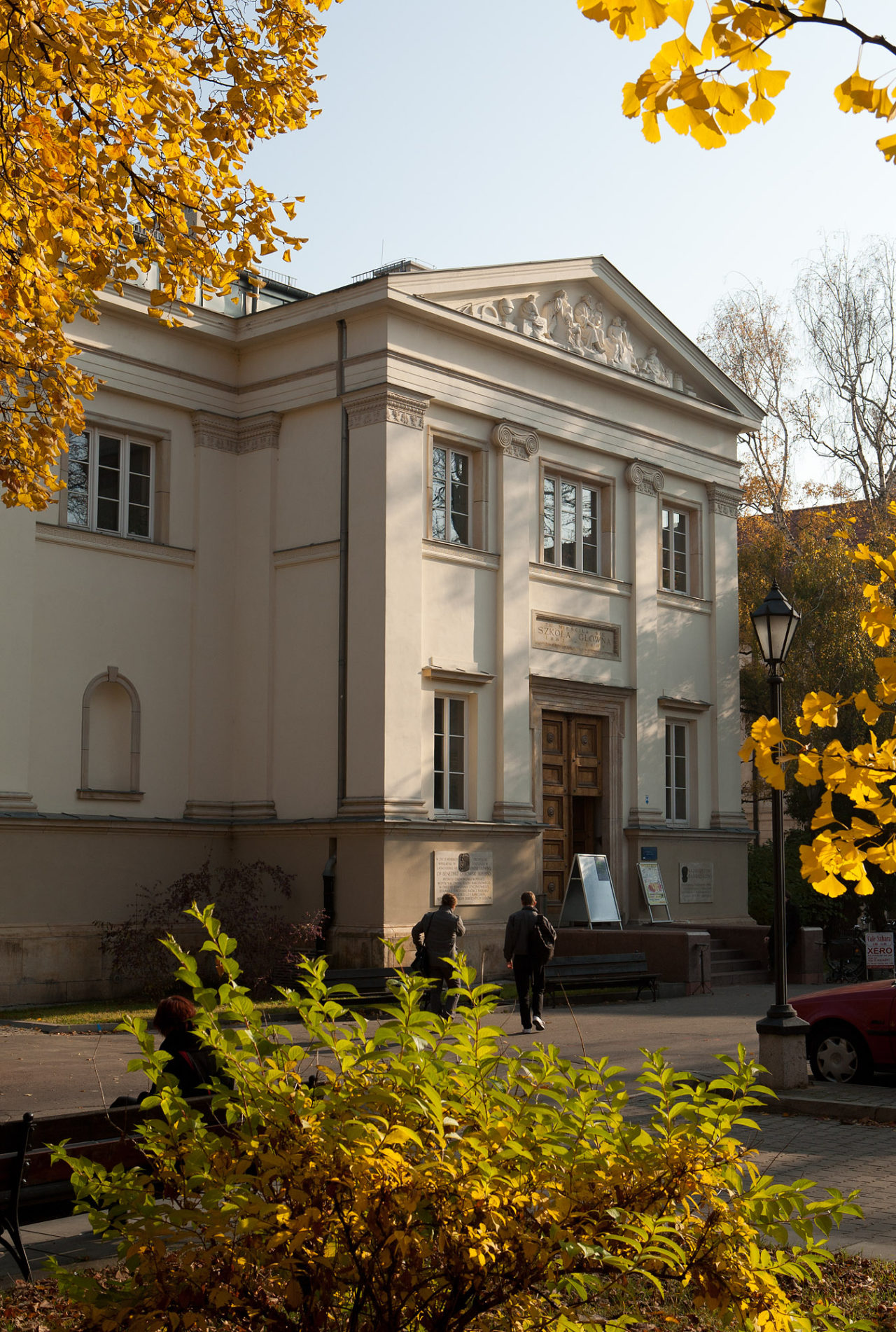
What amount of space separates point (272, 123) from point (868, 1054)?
9.85 meters

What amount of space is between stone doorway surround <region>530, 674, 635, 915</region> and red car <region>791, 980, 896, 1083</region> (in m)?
11.7

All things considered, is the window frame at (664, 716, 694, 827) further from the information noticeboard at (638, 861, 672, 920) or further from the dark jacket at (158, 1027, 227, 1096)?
the dark jacket at (158, 1027, 227, 1096)

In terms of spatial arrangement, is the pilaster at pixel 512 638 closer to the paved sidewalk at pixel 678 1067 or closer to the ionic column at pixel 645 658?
the ionic column at pixel 645 658

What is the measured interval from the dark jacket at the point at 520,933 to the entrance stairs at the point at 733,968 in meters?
8.17

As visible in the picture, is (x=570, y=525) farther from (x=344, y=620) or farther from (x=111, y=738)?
(x=111, y=738)

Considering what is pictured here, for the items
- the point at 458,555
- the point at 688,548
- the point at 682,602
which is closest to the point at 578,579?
the point at 458,555

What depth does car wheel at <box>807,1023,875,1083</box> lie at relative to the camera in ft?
44.8

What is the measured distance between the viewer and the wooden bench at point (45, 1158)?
6516 millimetres

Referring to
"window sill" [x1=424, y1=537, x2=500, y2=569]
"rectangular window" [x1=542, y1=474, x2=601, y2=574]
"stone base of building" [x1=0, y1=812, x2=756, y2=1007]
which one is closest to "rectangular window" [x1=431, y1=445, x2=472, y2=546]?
"window sill" [x1=424, y1=537, x2=500, y2=569]

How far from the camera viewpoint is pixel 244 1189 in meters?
4.02

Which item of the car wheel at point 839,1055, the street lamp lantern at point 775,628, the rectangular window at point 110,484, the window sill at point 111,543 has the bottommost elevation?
the car wheel at point 839,1055

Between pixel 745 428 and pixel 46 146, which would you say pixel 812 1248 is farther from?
pixel 745 428

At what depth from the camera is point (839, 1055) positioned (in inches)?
543

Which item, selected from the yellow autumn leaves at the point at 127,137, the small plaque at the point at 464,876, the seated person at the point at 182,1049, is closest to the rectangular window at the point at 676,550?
the small plaque at the point at 464,876
